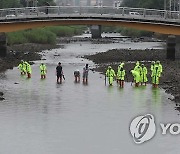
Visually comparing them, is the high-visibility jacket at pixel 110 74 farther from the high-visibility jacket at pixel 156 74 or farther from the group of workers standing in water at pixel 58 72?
the high-visibility jacket at pixel 156 74

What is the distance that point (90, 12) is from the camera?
72688mm

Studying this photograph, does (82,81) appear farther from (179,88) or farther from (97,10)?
(97,10)

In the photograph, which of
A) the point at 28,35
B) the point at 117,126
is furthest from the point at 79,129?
the point at 28,35

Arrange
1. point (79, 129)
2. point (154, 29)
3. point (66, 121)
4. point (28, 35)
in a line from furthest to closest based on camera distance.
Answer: point (28, 35) → point (154, 29) → point (66, 121) → point (79, 129)

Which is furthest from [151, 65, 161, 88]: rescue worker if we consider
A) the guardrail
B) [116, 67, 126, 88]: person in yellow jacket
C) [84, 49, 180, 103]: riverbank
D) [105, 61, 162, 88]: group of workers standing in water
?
the guardrail

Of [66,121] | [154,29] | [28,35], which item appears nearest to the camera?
[66,121]

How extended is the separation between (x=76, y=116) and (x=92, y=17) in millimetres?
35573

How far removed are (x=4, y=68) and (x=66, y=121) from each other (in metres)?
30.8

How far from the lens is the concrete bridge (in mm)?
68750

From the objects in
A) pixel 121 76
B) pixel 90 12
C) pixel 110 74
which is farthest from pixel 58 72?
pixel 90 12

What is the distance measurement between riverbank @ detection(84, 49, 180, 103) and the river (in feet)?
5.35

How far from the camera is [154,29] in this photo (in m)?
71.4

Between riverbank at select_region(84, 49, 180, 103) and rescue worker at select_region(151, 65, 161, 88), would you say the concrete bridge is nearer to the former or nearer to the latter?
riverbank at select_region(84, 49, 180, 103)

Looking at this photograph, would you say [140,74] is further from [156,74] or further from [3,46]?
[3,46]
